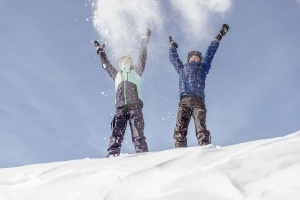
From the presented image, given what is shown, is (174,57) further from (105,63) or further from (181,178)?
(181,178)

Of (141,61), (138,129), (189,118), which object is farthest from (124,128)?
(141,61)

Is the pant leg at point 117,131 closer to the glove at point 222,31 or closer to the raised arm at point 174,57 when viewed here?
the raised arm at point 174,57

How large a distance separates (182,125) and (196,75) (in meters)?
0.94

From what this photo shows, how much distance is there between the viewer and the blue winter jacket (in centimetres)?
577

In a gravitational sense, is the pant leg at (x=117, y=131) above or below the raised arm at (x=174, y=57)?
below

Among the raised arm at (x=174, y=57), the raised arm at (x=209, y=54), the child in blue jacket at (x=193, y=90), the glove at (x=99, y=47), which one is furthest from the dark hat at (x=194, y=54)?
the glove at (x=99, y=47)

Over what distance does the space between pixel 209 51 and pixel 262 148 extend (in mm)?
3184

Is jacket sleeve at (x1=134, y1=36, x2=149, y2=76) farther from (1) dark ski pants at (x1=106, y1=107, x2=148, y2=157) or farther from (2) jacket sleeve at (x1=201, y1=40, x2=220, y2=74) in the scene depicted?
(2) jacket sleeve at (x1=201, y1=40, x2=220, y2=74)

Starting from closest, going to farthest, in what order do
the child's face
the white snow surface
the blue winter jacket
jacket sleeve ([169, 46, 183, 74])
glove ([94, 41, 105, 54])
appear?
1. the white snow surface
2. the blue winter jacket
3. jacket sleeve ([169, 46, 183, 74])
4. the child's face
5. glove ([94, 41, 105, 54])

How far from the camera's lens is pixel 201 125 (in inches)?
211

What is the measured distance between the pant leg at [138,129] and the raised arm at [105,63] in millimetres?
1032

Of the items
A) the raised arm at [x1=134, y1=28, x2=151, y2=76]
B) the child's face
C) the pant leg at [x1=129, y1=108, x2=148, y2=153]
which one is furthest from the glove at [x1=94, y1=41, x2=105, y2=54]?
the pant leg at [x1=129, y1=108, x2=148, y2=153]

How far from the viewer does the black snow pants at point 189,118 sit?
5335mm

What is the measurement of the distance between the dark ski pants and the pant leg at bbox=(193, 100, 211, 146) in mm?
878
